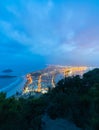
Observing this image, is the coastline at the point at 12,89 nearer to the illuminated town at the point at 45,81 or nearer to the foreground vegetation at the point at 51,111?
the illuminated town at the point at 45,81

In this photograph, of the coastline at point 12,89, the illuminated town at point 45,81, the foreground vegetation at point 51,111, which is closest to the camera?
the foreground vegetation at point 51,111

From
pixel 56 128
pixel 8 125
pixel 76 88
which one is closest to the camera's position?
pixel 8 125

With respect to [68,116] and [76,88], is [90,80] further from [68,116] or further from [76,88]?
[68,116]

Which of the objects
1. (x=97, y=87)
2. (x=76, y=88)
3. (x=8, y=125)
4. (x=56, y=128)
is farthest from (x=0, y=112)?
(x=76, y=88)

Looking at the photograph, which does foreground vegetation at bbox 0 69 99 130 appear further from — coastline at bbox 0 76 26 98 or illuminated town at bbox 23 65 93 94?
coastline at bbox 0 76 26 98

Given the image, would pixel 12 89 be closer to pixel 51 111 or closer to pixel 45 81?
pixel 45 81

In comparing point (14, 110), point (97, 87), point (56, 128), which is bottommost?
point (56, 128)

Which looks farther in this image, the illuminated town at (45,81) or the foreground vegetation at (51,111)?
the illuminated town at (45,81)

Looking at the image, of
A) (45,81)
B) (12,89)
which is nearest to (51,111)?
(12,89)

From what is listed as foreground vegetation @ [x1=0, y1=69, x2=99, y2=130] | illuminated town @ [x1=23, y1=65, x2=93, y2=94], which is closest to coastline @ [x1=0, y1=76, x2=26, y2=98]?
illuminated town @ [x1=23, y1=65, x2=93, y2=94]

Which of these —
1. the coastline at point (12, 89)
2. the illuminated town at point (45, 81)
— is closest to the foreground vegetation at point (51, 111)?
the illuminated town at point (45, 81)

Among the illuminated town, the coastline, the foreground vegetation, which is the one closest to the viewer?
the foreground vegetation
